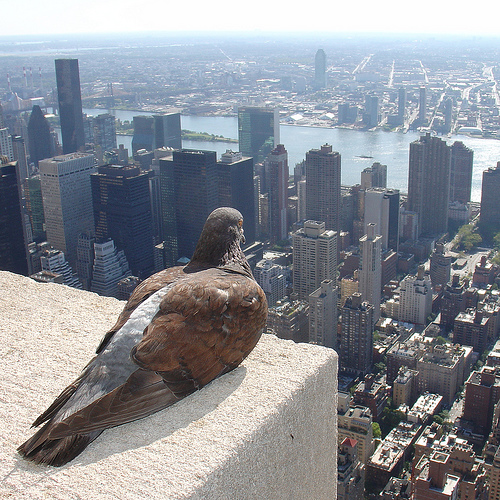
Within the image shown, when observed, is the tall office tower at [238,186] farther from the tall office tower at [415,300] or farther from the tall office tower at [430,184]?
the tall office tower at [430,184]

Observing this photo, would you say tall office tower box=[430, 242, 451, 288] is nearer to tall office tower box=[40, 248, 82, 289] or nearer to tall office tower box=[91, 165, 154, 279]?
tall office tower box=[91, 165, 154, 279]

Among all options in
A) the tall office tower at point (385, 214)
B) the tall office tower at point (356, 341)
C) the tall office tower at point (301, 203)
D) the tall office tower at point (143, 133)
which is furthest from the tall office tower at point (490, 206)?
the tall office tower at point (143, 133)

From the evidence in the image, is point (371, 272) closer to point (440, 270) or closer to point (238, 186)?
point (440, 270)

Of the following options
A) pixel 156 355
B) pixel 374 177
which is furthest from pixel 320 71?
pixel 156 355

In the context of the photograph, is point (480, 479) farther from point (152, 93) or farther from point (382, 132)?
point (152, 93)

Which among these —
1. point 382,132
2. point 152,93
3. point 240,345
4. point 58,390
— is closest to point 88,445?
point 58,390

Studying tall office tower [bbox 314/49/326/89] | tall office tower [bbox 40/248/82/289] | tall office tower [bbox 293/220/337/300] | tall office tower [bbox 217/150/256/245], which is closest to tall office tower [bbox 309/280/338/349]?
tall office tower [bbox 293/220/337/300]
